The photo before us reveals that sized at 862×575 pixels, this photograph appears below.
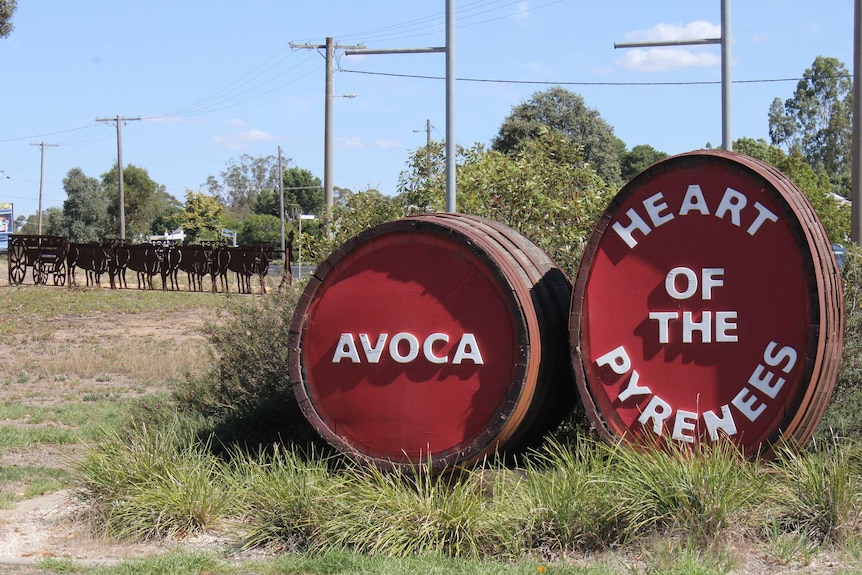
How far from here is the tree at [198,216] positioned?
8456 cm

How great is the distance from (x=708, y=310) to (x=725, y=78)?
7072mm

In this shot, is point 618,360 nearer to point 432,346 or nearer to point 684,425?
point 684,425

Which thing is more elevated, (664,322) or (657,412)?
→ (664,322)

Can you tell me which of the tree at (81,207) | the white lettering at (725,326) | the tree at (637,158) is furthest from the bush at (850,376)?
the tree at (81,207)

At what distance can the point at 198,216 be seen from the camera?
85.3 meters

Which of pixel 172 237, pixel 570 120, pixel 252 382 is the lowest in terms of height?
pixel 252 382

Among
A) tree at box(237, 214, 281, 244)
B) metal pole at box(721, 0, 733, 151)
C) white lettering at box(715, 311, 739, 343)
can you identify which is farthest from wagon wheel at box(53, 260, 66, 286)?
tree at box(237, 214, 281, 244)

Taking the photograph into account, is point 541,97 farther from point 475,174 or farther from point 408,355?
point 408,355

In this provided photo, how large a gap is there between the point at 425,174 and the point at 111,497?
23.1ft

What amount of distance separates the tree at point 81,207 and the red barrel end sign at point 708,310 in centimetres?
8649

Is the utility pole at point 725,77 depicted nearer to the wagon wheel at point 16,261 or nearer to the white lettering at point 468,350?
the white lettering at point 468,350

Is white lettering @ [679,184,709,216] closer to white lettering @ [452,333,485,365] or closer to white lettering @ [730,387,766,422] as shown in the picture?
white lettering @ [730,387,766,422]

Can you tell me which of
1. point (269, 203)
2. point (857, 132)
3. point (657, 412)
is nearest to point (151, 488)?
point (657, 412)

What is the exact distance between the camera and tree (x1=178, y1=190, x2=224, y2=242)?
277ft
